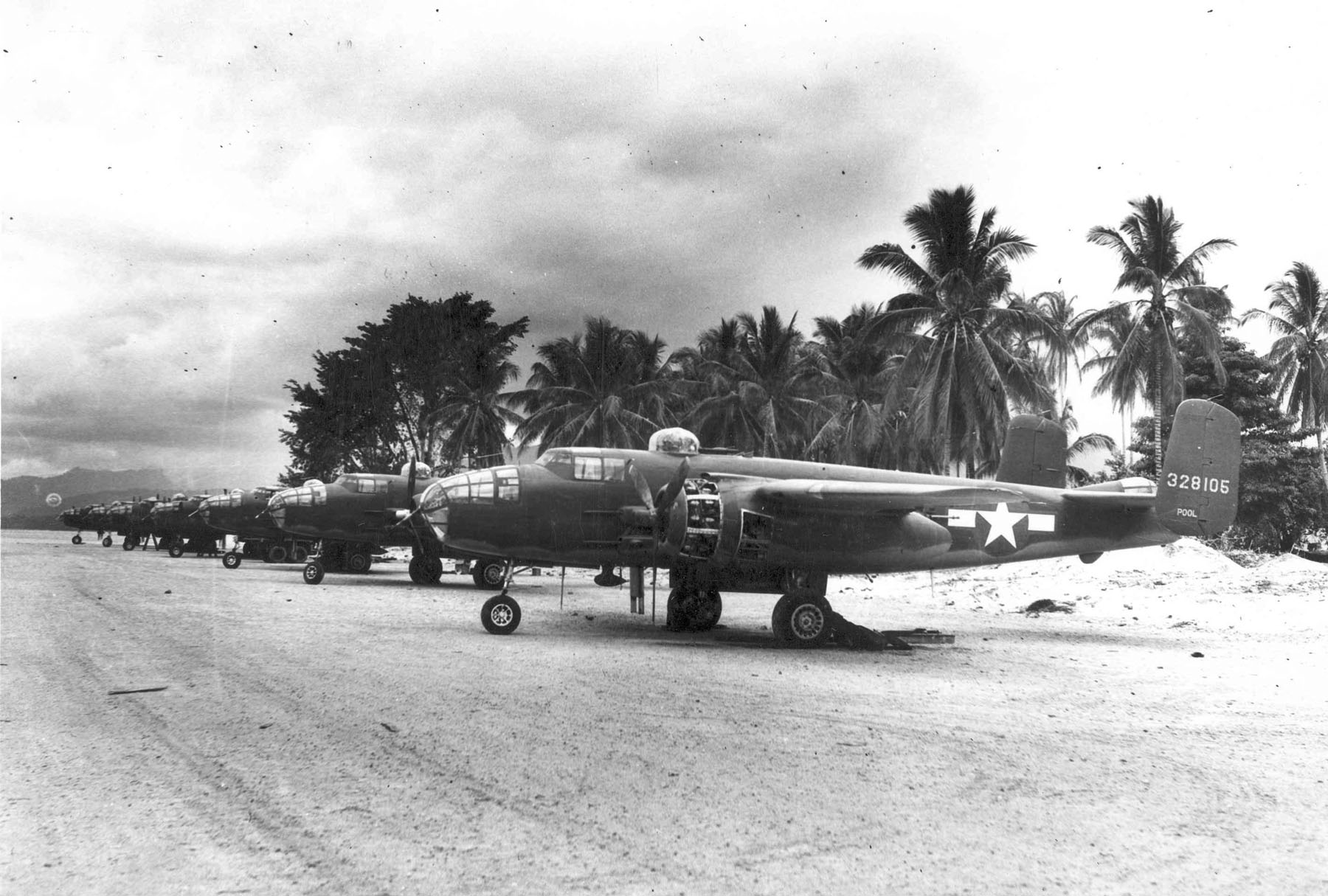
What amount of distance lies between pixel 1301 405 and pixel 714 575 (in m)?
41.4

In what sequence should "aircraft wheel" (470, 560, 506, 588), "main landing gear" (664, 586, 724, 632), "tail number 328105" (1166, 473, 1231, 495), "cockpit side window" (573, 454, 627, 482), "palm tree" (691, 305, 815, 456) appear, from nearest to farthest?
"cockpit side window" (573, 454, 627, 482), "main landing gear" (664, 586, 724, 632), "tail number 328105" (1166, 473, 1231, 495), "aircraft wheel" (470, 560, 506, 588), "palm tree" (691, 305, 815, 456)

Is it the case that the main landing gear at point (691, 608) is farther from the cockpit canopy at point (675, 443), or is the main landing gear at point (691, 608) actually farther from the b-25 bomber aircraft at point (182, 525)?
the b-25 bomber aircraft at point (182, 525)

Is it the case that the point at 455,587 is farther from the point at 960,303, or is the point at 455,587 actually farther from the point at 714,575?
the point at 960,303

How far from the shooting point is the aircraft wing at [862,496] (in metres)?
10.4

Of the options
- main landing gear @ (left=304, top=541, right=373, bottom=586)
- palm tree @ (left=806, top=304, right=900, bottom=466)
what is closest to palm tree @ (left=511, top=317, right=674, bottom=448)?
palm tree @ (left=806, top=304, right=900, bottom=466)

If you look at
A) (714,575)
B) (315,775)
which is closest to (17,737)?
(315,775)

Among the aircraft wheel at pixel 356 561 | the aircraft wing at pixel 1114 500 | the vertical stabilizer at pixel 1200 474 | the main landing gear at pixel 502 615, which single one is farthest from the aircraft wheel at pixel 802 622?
the aircraft wheel at pixel 356 561

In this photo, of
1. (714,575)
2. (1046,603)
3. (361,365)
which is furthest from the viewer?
(361,365)

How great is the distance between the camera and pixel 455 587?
22.2 metres

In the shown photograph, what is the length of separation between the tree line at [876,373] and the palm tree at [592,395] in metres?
0.09

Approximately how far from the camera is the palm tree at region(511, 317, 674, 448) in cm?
3338

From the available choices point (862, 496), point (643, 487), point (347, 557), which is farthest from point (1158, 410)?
point (347, 557)

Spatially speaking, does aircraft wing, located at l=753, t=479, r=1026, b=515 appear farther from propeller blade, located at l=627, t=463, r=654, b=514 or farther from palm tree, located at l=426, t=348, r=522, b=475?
palm tree, located at l=426, t=348, r=522, b=475

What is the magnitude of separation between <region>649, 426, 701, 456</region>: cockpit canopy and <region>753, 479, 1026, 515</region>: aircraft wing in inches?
62.6
